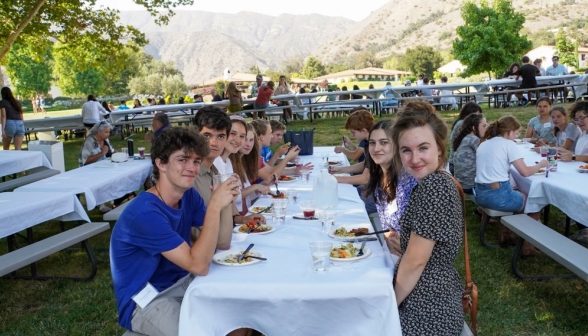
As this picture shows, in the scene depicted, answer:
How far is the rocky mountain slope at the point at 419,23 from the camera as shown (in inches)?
4136

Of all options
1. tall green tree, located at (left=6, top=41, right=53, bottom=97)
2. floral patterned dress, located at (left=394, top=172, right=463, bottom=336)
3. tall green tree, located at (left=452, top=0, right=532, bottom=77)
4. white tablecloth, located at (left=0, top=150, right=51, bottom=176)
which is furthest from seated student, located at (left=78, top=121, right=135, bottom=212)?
tall green tree, located at (left=6, top=41, right=53, bottom=97)

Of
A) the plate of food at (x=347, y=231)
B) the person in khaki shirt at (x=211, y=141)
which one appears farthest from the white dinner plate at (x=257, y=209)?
the plate of food at (x=347, y=231)

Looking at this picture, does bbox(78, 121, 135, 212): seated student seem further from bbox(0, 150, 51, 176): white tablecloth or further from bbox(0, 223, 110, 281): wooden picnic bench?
bbox(0, 223, 110, 281): wooden picnic bench

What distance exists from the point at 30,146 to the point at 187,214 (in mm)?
7195

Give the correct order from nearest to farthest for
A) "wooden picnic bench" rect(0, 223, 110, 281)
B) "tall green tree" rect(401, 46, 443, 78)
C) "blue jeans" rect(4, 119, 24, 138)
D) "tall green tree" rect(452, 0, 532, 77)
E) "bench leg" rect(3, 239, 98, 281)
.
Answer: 1. "wooden picnic bench" rect(0, 223, 110, 281)
2. "bench leg" rect(3, 239, 98, 281)
3. "blue jeans" rect(4, 119, 24, 138)
4. "tall green tree" rect(452, 0, 532, 77)
5. "tall green tree" rect(401, 46, 443, 78)

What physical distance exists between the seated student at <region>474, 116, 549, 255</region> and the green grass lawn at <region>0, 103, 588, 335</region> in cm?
47

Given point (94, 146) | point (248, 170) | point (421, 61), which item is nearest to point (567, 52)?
point (421, 61)

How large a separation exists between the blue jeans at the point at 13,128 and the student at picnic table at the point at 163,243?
1022 centimetres

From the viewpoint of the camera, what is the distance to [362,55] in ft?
332

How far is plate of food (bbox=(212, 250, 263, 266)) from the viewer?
2.43 m

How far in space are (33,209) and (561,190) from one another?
13.5ft

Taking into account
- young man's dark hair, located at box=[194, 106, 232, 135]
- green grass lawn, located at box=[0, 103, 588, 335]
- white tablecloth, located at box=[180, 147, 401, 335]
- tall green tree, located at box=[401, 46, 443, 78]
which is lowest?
green grass lawn, located at box=[0, 103, 588, 335]

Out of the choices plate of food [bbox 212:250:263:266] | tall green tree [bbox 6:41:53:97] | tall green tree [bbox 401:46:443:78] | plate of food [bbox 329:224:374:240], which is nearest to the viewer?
plate of food [bbox 212:250:263:266]

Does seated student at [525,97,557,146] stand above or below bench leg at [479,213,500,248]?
above
